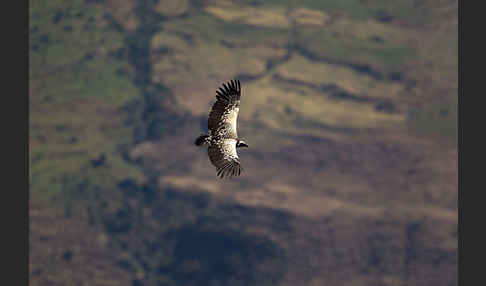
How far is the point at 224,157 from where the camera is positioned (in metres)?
50.1

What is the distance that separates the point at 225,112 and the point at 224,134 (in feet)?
4.21

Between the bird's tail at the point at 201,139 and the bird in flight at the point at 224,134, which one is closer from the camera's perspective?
the bird's tail at the point at 201,139

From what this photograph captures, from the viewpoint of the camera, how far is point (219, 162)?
164ft

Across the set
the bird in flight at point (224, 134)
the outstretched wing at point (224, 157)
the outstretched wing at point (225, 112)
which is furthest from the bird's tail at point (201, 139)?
the outstretched wing at point (225, 112)

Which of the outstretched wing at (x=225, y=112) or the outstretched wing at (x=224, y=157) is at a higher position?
the outstretched wing at (x=225, y=112)

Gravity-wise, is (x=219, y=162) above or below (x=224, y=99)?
below

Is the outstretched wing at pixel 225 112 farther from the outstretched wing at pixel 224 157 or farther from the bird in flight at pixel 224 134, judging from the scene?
the outstretched wing at pixel 224 157

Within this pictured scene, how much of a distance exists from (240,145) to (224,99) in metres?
2.67

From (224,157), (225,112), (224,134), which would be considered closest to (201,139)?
(224,157)

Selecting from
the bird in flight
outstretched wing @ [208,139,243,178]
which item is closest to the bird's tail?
the bird in flight

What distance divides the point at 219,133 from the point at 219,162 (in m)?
1.69

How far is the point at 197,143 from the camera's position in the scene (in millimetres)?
48938

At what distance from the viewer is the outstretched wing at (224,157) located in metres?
49.5

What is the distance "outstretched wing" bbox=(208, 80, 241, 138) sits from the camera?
5075 cm
